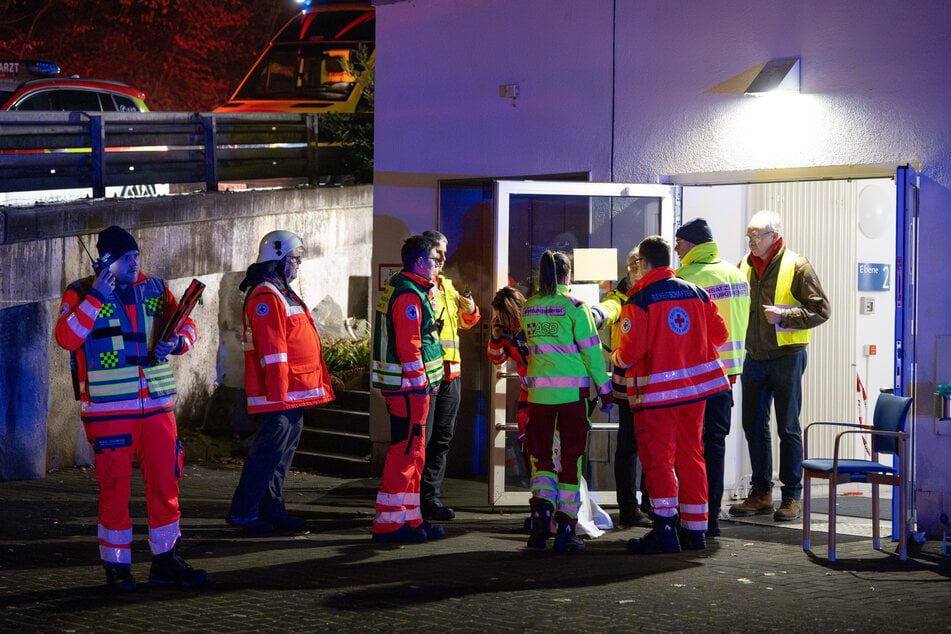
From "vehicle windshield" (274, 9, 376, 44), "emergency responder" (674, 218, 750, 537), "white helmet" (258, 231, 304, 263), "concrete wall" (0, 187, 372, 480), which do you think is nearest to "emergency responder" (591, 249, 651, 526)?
"emergency responder" (674, 218, 750, 537)

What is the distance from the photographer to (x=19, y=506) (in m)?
9.75

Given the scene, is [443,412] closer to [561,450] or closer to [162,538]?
[561,450]

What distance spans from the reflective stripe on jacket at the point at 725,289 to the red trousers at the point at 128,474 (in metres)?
3.81

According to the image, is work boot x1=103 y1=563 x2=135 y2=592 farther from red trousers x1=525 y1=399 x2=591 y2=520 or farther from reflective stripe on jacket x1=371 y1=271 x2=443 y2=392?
red trousers x1=525 y1=399 x2=591 y2=520

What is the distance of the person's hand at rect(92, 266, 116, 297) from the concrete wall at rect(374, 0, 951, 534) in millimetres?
4861

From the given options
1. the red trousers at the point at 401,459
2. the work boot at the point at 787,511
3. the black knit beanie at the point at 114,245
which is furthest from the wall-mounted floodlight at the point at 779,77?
the black knit beanie at the point at 114,245

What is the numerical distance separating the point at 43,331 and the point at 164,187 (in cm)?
491

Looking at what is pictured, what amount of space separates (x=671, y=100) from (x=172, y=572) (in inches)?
212

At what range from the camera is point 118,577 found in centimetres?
682

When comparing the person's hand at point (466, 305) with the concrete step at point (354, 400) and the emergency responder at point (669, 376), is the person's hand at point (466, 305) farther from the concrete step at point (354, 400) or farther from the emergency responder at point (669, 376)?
the concrete step at point (354, 400)

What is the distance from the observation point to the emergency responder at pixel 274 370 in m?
8.57

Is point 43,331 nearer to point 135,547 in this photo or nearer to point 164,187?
point 135,547

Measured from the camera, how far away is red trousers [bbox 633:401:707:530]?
8047 millimetres

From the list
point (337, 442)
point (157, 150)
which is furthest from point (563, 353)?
point (157, 150)
